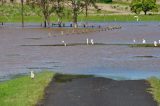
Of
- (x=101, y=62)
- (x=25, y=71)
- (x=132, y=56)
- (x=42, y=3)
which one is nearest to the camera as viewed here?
(x=25, y=71)


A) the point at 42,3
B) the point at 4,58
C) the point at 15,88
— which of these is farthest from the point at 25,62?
the point at 42,3

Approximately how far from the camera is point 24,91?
2934 cm

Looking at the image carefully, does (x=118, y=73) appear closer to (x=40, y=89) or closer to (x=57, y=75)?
(x=57, y=75)

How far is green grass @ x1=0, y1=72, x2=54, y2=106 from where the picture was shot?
84.0 ft

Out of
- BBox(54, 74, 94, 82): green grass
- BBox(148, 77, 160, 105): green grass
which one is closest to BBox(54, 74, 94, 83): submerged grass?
BBox(54, 74, 94, 82): green grass

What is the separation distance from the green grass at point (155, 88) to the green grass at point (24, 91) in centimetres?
573

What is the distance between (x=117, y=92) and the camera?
2847cm

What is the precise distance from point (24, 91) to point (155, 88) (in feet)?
23.7

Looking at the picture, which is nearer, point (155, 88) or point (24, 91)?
point (24, 91)

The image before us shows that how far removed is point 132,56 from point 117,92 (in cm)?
2749

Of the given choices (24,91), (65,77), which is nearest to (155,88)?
(24,91)

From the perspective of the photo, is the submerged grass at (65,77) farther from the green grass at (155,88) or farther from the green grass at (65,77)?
the green grass at (155,88)

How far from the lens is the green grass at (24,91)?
25609mm

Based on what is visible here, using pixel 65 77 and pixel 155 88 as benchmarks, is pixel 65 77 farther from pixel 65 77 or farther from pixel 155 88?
pixel 155 88
